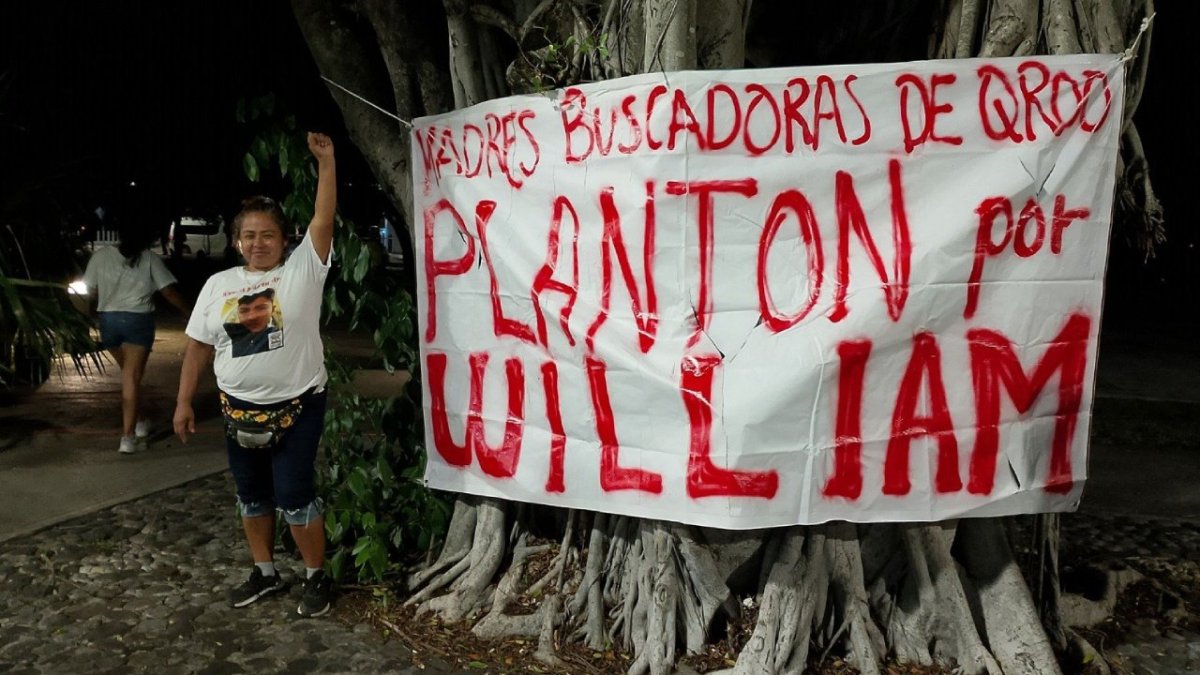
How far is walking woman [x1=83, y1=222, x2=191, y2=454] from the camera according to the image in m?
6.47

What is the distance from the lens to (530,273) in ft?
11.8

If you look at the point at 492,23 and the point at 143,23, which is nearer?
the point at 492,23

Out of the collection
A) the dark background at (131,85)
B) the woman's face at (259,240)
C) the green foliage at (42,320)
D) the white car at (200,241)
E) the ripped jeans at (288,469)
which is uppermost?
the dark background at (131,85)

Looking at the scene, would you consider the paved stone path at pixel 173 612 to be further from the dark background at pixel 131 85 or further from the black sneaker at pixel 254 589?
the dark background at pixel 131 85

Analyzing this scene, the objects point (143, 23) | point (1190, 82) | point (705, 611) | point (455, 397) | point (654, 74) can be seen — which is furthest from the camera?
point (1190, 82)

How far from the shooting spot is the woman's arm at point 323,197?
→ 148 inches

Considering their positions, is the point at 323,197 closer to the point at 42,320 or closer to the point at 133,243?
the point at 42,320

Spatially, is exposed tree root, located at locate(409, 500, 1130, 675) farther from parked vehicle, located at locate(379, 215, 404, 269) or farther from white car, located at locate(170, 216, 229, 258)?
white car, located at locate(170, 216, 229, 258)

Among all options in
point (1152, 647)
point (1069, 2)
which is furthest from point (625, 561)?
point (1069, 2)

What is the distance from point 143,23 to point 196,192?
7.56 meters

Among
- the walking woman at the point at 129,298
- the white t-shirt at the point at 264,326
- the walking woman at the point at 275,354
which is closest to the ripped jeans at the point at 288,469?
the walking woman at the point at 275,354

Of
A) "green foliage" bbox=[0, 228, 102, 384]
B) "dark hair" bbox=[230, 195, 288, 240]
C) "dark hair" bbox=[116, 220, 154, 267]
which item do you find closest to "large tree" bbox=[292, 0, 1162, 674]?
"dark hair" bbox=[230, 195, 288, 240]

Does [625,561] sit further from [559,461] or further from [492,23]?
[492,23]

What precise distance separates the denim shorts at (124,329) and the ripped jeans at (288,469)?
3.11m
